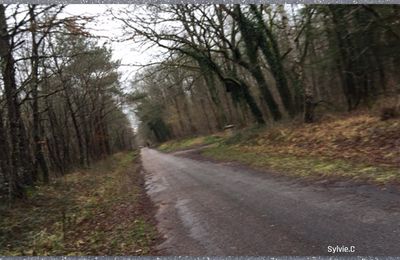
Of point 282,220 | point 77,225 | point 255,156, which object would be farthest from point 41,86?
point 282,220

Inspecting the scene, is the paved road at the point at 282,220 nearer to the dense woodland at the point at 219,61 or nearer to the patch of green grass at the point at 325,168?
the patch of green grass at the point at 325,168

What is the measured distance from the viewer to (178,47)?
2081 centimetres

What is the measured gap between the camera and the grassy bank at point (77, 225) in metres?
5.59

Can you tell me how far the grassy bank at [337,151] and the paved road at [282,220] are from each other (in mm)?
846

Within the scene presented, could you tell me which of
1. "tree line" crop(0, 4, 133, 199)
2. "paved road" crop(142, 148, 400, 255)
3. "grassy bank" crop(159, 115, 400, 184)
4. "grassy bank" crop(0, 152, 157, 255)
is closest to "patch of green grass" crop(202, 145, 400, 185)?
"grassy bank" crop(159, 115, 400, 184)

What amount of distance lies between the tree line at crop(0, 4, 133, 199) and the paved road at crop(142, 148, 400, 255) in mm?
3602

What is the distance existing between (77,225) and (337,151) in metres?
6.37

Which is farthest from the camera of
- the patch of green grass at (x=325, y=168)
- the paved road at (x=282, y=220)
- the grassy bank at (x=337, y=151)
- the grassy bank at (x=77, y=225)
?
the grassy bank at (x=337, y=151)

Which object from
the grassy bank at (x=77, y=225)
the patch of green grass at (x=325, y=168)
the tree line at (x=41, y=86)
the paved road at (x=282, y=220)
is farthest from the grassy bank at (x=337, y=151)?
the tree line at (x=41, y=86)

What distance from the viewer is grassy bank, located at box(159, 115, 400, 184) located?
26.2 feet

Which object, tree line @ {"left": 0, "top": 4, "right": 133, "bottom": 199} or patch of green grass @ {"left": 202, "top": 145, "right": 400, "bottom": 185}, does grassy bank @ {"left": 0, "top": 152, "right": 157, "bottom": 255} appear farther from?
patch of green grass @ {"left": 202, "top": 145, "right": 400, "bottom": 185}

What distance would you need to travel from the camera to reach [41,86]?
18.3 m

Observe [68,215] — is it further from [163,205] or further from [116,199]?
[116,199]

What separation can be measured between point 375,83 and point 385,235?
8.48 metres
